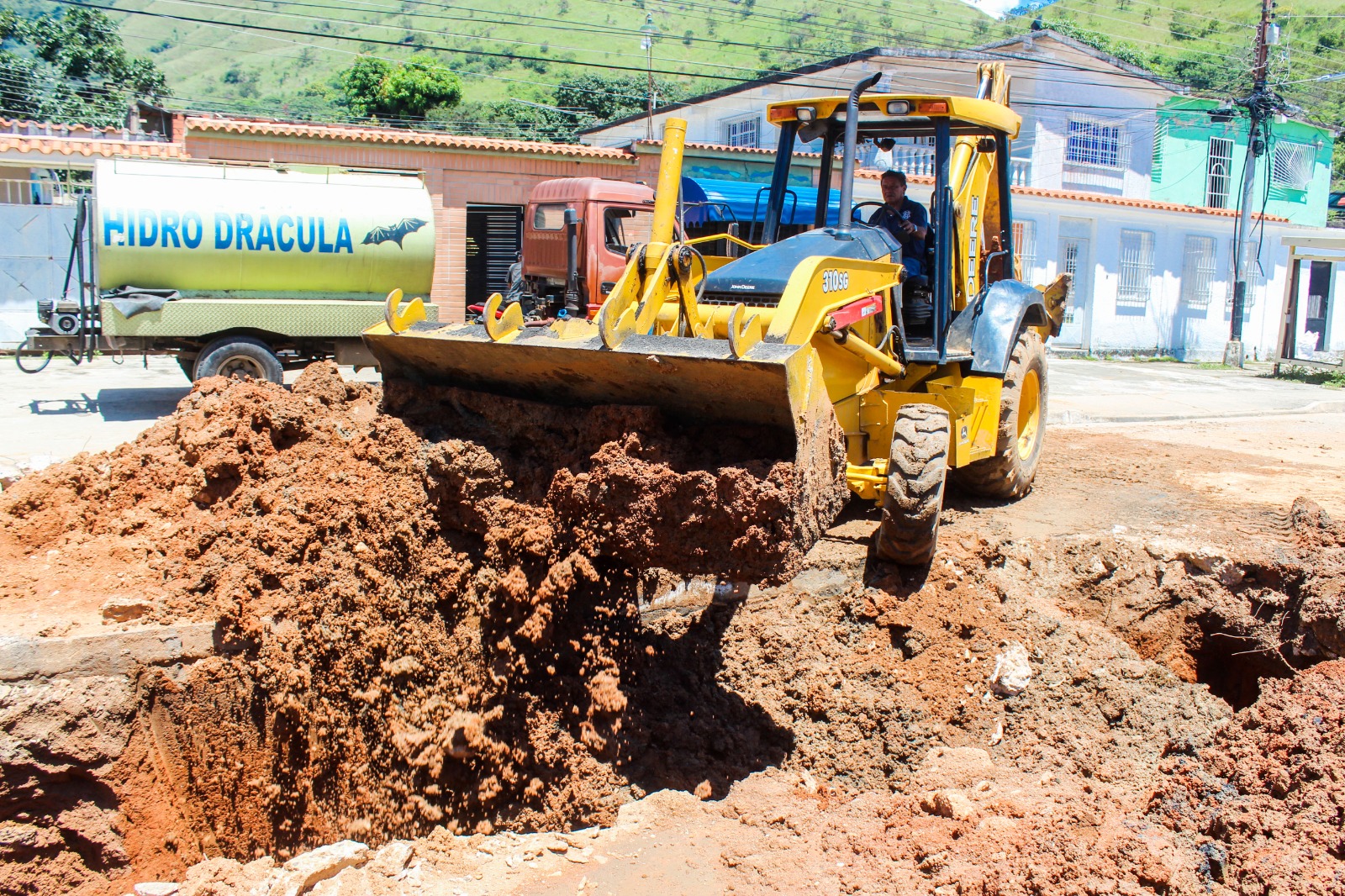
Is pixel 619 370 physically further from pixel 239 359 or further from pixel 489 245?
pixel 489 245

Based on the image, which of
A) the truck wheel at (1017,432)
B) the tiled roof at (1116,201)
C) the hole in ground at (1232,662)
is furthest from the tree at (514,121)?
the hole in ground at (1232,662)

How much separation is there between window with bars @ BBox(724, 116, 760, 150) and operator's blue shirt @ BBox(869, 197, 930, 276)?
21.5 m

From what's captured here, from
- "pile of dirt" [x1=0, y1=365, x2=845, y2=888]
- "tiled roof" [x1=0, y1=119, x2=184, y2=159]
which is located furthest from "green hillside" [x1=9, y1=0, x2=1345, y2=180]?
"pile of dirt" [x1=0, y1=365, x2=845, y2=888]

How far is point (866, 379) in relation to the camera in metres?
5.89

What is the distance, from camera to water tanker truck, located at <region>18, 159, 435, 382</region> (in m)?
10.9

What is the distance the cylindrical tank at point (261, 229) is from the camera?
35.5 feet

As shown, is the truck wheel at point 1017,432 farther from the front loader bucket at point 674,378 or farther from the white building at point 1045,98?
the white building at point 1045,98

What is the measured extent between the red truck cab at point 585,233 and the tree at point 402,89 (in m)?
22.2

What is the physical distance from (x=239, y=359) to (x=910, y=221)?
7917mm

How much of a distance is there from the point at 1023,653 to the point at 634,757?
2.00 m

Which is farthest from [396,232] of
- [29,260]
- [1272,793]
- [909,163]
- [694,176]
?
[909,163]

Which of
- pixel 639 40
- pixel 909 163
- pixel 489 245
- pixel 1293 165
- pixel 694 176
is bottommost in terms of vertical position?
pixel 489 245

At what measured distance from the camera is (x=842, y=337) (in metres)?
5.33

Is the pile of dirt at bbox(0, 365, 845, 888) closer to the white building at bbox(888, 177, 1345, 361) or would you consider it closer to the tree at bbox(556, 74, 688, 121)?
the white building at bbox(888, 177, 1345, 361)
